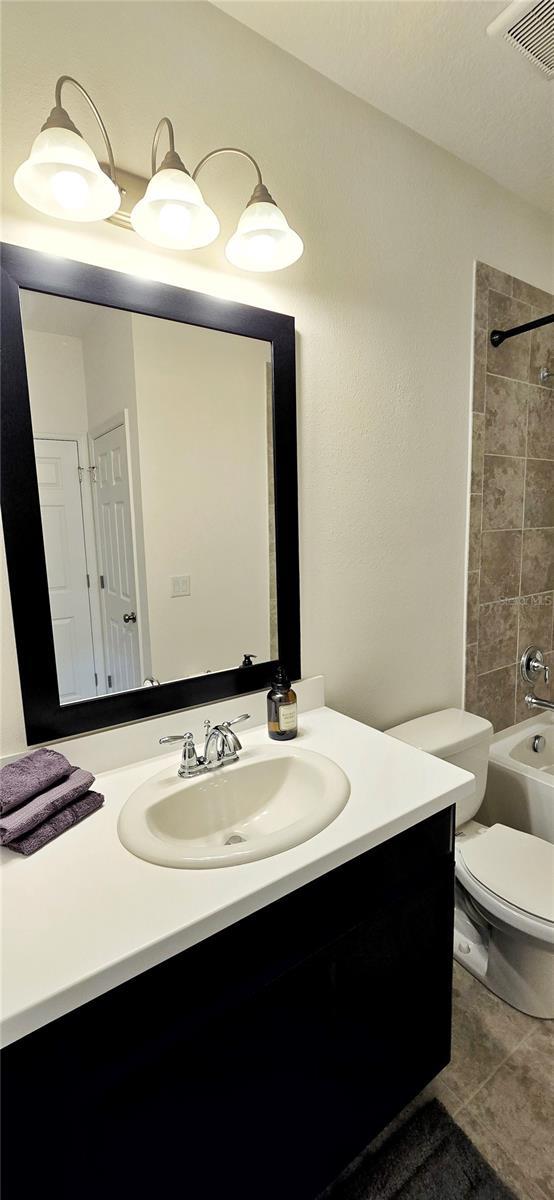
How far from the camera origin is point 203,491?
127 centimetres

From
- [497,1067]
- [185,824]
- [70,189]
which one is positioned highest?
[70,189]

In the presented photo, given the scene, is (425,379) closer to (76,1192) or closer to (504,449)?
(504,449)

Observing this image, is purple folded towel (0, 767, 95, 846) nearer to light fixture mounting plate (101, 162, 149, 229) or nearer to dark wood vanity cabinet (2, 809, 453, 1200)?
dark wood vanity cabinet (2, 809, 453, 1200)

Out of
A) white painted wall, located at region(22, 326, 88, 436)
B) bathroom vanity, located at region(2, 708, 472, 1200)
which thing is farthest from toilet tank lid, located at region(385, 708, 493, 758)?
white painted wall, located at region(22, 326, 88, 436)

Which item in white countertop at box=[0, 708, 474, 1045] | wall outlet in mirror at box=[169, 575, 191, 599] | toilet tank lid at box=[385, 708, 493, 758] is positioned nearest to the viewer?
white countertop at box=[0, 708, 474, 1045]

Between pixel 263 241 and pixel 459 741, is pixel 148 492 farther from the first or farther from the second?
pixel 459 741

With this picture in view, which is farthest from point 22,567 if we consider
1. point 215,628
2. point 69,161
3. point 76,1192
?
point 76,1192

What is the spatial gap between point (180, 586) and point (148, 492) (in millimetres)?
232

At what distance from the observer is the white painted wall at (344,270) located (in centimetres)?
106

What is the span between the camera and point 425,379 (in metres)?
1.70

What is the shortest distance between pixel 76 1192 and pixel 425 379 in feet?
6.41

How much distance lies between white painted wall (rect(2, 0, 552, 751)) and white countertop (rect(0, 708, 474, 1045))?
345 mm

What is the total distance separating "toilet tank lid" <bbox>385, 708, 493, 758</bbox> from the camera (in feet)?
5.27

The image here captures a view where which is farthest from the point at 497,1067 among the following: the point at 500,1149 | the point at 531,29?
the point at 531,29
